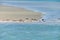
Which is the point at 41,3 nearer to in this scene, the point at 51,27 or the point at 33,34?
the point at 51,27

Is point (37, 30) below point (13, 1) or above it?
below

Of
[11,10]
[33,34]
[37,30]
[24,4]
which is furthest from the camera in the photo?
[24,4]

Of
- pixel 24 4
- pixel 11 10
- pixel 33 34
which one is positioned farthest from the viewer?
pixel 24 4

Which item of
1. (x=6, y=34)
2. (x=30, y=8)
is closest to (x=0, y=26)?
(x=6, y=34)

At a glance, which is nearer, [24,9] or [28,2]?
[24,9]

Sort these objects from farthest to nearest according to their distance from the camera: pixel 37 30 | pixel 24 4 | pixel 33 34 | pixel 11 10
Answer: pixel 24 4 < pixel 11 10 < pixel 37 30 < pixel 33 34

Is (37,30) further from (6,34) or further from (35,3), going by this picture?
(35,3)
